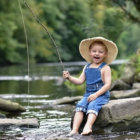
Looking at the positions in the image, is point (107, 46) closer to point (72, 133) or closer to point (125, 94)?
point (72, 133)

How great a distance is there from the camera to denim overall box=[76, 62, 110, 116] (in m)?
5.41

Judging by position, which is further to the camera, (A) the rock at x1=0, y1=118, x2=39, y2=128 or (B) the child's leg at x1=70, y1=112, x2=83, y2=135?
(A) the rock at x1=0, y1=118, x2=39, y2=128

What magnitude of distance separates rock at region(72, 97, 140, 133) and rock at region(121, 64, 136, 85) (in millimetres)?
6159

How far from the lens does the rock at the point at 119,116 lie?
17.4 feet

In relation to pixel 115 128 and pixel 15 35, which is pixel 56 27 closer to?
pixel 15 35

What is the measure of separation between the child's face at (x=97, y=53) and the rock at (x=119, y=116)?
2.03 ft

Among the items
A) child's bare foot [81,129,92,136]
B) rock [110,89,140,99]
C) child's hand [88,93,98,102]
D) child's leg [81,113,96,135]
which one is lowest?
child's bare foot [81,129,92,136]

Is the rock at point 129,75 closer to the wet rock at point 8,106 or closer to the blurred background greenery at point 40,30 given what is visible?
the wet rock at point 8,106

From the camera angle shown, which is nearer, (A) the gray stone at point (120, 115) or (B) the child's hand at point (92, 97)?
(A) the gray stone at point (120, 115)

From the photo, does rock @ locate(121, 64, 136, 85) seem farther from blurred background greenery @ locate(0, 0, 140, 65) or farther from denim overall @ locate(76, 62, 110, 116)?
blurred background greenery @ locate(0, 0, 140, 65)

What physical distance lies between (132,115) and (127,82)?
6205 mm

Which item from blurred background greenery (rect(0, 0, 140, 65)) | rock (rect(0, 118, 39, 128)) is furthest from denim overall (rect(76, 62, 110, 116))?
blurred background greenery (rect(0, 0, 140, 65))

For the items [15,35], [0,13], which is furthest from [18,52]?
[0,13]

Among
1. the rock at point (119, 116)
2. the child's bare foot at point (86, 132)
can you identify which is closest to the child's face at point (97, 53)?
the rock at point (119, 116)
